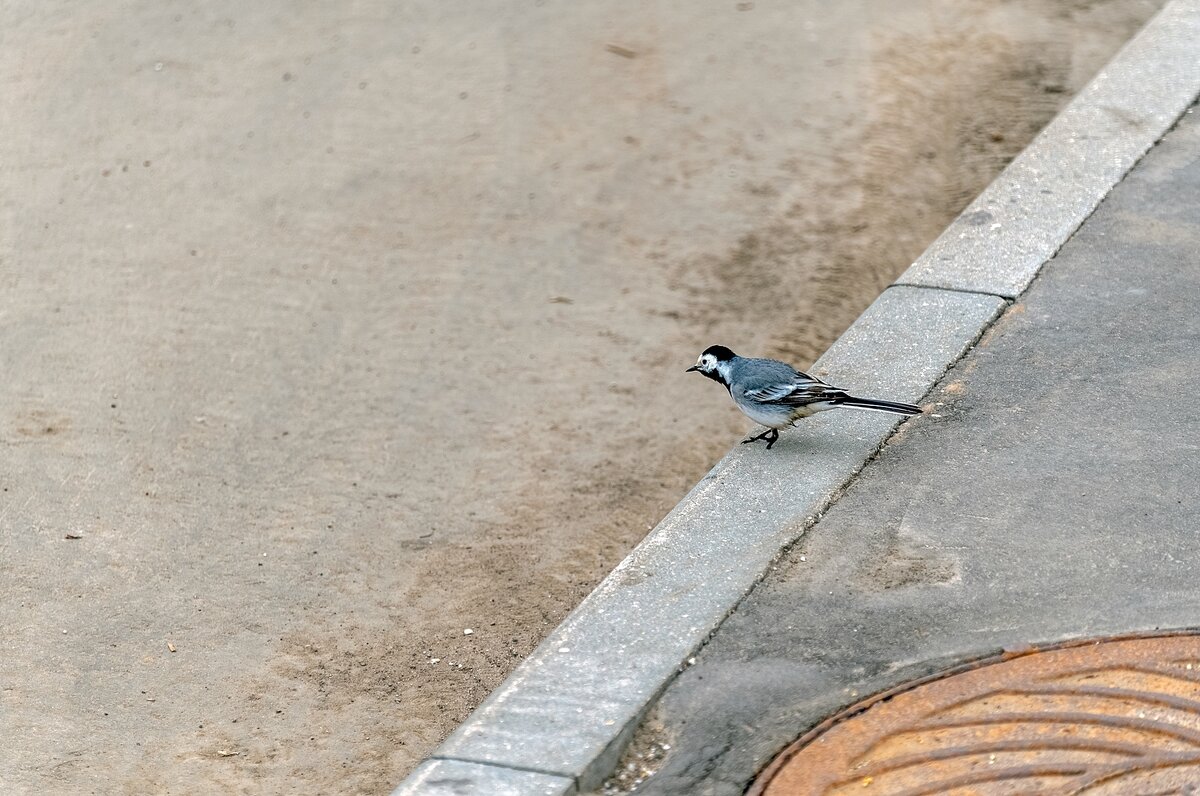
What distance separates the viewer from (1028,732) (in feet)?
12.3

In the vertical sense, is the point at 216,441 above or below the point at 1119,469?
below

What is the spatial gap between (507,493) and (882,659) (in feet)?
8.25

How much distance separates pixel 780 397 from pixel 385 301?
312 centimetres

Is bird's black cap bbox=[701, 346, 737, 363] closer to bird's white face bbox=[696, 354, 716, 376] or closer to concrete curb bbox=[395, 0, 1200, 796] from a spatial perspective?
bird's white face bbox=[696, 354, 716, 376]

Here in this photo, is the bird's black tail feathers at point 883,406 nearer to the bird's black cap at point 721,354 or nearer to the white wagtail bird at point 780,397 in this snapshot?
the white wagtail bird at point 780,397

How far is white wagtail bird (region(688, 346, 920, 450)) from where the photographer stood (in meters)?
4.91

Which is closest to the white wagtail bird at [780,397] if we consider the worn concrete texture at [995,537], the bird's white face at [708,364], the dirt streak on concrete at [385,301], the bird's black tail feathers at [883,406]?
the bird's black tail feathers at [883,406]

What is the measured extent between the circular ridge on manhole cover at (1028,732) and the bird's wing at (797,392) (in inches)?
47.4

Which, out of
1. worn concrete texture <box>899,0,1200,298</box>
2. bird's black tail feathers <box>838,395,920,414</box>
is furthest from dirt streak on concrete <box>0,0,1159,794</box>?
bird's black tail feathers <box>838,395,920,414</box>

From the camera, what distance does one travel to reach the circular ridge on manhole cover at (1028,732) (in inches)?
142

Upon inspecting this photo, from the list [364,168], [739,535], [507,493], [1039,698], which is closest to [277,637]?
[507,493]

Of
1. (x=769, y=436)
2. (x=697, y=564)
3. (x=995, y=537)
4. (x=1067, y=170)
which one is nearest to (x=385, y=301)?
(x=769, y=436)

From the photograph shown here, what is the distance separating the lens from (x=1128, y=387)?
5234 millimetres

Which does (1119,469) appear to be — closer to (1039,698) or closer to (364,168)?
(1039,698)
